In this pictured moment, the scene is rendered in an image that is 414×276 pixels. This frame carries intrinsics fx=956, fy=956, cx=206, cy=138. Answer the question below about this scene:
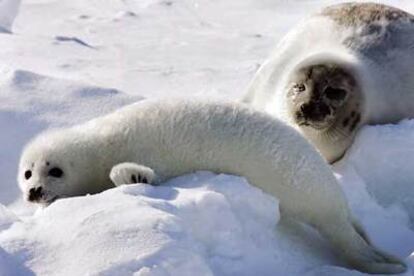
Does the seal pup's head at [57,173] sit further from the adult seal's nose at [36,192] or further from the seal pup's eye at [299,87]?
the seal pup's eye at [299,87]

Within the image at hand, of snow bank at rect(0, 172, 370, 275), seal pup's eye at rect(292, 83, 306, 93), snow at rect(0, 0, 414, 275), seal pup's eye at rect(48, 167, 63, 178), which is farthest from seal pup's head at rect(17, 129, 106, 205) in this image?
seal pup's eye at rect(292, 83, 306, 93)

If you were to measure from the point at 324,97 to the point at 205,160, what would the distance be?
4.51 ft

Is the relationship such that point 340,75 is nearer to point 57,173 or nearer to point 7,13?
point 57,173

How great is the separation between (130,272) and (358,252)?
0.90 meters

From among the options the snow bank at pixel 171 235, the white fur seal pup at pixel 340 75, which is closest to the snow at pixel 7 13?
the white fur seal pup at pixel 340 75

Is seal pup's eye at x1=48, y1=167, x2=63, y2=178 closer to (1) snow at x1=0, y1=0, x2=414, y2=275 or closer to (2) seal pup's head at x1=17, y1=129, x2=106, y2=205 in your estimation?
(2) seal pup's head at x1=17, y1=129, x2=106, y2=205

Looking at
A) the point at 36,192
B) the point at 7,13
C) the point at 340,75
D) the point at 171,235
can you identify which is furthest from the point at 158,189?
the point at 7,13

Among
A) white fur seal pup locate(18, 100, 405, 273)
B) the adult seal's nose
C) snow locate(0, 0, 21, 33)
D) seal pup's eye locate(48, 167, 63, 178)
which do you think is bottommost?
snow locate(0, 0, 21, 33)

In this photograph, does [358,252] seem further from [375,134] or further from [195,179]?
[375,134]

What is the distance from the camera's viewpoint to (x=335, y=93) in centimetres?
414

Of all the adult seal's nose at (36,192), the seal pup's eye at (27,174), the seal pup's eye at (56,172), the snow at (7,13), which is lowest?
the snow at (7,13)

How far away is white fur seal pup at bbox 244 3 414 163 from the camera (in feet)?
13.3

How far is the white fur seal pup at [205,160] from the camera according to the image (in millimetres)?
2807

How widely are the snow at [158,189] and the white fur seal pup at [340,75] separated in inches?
8.8
